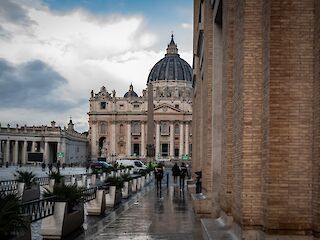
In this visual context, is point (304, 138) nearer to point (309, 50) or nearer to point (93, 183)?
point (309, 50)

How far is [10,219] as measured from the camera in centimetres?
886

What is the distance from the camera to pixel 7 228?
8.57m

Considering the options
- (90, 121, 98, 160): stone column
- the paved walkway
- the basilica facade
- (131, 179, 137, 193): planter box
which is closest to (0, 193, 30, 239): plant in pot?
the paved walkway

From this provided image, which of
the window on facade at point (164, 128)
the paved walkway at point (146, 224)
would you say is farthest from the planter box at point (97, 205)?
the window on facade at point (164, 128)

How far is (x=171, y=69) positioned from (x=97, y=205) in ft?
492

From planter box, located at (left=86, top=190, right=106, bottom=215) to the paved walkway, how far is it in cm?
40

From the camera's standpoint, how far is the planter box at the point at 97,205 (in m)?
18.2

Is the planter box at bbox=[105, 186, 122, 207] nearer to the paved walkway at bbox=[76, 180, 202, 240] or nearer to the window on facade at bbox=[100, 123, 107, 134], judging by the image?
the paved walkway at bbox=[76, 180, 202, 240]

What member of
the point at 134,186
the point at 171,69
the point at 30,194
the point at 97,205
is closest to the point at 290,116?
the point at 97,205

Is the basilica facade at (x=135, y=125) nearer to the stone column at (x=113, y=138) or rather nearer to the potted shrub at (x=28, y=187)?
the stone column at (x=113, y=138)

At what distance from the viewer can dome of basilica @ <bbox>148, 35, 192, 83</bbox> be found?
543 ft

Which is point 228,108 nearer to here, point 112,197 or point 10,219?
point 10,219

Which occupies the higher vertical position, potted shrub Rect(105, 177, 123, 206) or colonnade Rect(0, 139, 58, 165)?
colonnade Rect(0, 139, 58, 165)

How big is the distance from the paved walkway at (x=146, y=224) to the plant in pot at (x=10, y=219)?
3.92 meters
